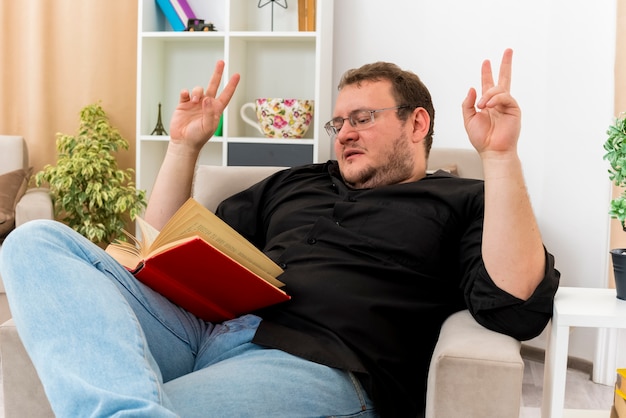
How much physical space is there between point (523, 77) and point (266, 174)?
1.44 meters

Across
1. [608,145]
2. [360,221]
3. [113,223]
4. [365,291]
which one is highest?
[608,145]

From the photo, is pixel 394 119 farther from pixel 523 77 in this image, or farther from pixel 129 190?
pixel 129 190

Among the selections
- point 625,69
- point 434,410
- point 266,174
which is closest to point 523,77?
point 625,69

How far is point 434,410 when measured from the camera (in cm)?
121

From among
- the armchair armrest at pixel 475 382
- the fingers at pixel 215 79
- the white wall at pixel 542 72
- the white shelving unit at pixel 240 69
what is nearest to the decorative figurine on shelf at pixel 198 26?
the white shelving unit at pixel 240 69

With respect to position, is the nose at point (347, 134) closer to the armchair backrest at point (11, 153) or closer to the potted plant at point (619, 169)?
the potted plant at point (619, 169)

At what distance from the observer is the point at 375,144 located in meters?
1.77

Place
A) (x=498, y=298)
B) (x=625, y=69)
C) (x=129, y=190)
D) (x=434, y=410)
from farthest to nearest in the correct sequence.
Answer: (x=129, y=190) → (x=625, y=69) → (x=498, y=298) → (x=434, y=410)

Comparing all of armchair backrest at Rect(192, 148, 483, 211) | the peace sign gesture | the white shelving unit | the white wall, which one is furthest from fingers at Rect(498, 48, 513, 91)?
the white shelving unit

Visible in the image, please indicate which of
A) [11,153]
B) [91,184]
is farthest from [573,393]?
[11,153]

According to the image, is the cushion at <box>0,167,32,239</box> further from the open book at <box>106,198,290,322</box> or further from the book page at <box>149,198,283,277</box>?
the book page at <box>149,198,283,277</box>

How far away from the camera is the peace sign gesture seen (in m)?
1.36

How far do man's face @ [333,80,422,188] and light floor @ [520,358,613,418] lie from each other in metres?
1.00

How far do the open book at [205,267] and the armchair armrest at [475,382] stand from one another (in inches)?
14.3
